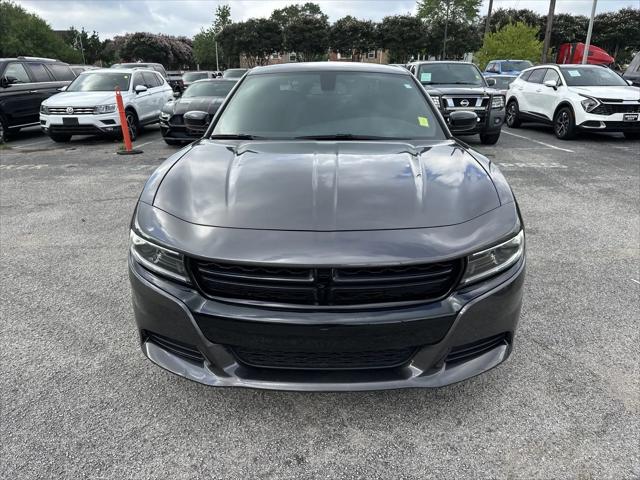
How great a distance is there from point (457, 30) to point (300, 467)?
63849mm

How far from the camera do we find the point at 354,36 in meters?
63.5

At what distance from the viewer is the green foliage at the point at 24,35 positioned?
42875 mm

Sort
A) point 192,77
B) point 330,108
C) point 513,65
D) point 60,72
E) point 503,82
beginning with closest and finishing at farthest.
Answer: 1. point 330,108
2. point 60,72
3. point 503,82
4. point 513,65
5. point 192,77

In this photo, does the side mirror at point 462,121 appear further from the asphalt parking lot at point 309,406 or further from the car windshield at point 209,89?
the car windshield at point 209,89

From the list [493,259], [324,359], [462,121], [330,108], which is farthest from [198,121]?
[493,259]

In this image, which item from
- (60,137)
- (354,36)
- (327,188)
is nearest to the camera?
(327,188)

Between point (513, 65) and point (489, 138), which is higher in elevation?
point (513, 65)

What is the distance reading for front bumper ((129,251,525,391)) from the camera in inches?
72.1

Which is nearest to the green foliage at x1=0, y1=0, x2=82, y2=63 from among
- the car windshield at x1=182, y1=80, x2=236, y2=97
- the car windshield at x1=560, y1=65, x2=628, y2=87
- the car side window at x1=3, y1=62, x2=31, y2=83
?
the car side window at x1=3, y1=62, x2=31, y2=83

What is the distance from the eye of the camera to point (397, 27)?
6009cm

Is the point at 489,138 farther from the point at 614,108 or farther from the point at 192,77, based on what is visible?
the point at 192,77

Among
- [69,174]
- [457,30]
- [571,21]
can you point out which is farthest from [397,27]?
[69,174]

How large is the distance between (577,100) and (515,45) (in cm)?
2249

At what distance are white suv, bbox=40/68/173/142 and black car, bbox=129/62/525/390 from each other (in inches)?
367
